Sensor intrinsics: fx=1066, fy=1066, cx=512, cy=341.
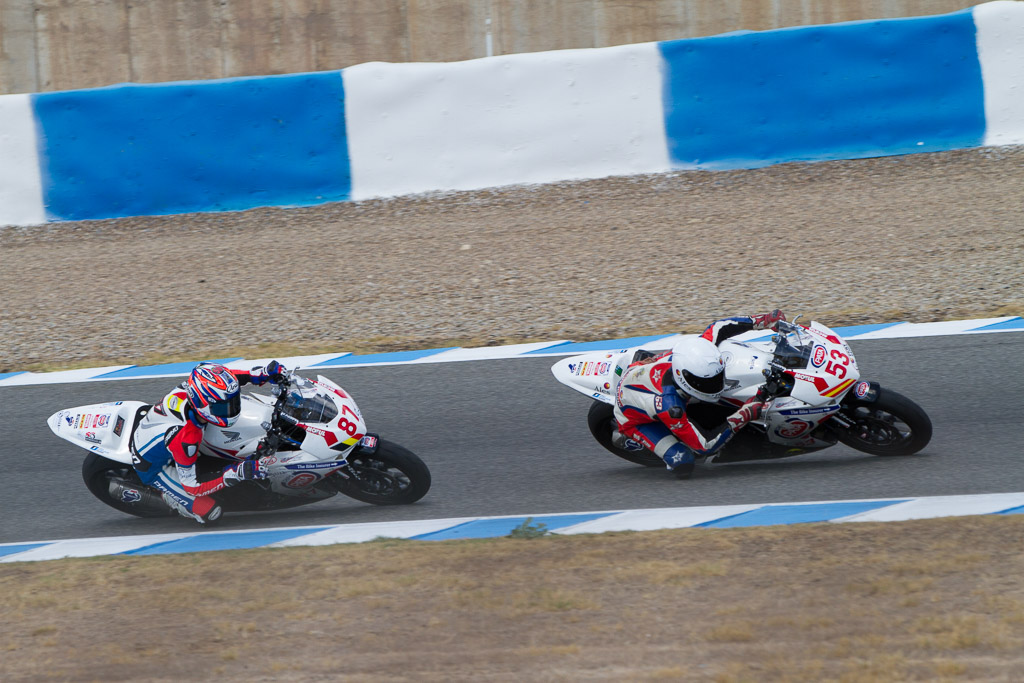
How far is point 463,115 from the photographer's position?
13188 mm

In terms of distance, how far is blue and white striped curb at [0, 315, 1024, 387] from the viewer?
9.17m

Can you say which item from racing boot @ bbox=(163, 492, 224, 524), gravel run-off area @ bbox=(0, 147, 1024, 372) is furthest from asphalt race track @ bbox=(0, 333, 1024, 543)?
gravel run-off area @ bbox=(0, 147, 1024, 372)

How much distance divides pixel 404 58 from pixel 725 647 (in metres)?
11.9

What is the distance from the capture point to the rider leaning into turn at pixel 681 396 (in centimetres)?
654

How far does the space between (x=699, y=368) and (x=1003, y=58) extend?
8.50 metres

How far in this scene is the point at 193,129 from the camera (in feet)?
43.3

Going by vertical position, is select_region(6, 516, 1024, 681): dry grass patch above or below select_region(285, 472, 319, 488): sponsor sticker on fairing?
below

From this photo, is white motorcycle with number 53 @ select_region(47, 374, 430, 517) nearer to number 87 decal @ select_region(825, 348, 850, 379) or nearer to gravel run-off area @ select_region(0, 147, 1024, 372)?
number 87 decal @ select_region(825, 348, 850, 379)

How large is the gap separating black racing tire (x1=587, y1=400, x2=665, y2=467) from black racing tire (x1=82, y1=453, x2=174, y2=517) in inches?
116

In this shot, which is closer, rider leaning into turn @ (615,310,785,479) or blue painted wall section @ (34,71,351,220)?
rider leaning into turn @ (615,310,785,479)

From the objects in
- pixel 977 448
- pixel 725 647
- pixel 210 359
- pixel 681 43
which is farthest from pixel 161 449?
pixel 681 43

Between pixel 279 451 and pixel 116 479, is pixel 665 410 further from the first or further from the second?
pixel 116 479

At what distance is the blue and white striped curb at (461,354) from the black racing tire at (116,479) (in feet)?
7.41

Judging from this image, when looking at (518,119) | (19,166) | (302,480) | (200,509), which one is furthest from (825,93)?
(19,166)
